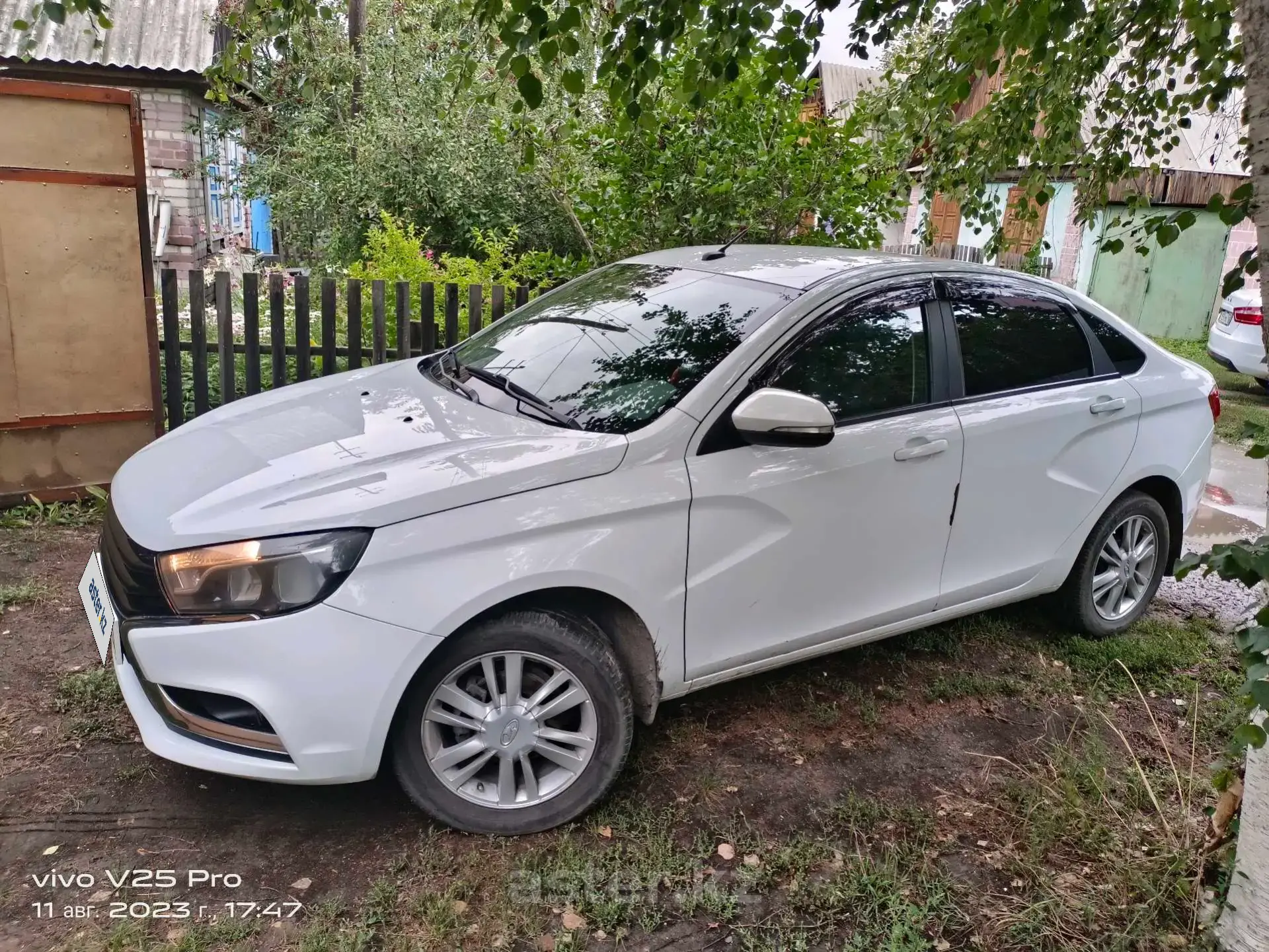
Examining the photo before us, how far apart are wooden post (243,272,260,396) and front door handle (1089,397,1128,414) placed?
4615 mm

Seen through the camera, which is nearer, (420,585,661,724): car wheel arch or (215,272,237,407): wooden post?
(420,585,661,724): car wheel arch

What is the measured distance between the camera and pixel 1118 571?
416cm

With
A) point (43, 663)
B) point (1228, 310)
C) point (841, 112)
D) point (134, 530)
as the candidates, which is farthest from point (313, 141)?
point (1228, 310)

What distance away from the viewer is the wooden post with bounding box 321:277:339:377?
5719 mm

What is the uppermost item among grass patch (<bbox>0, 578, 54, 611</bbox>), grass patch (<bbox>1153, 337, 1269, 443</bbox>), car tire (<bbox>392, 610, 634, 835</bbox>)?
car tire (<bbox>392, 610, 634, 835</bbox>)

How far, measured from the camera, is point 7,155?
452 centimetres

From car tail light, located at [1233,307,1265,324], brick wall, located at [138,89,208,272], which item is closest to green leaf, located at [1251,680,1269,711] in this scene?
car tail light, located at [1233,307,1265,324]

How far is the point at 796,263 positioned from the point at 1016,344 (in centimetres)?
96

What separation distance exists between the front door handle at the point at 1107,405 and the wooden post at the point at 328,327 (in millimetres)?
4256

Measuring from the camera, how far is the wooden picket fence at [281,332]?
556cm

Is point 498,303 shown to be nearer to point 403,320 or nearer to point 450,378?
point 403,320

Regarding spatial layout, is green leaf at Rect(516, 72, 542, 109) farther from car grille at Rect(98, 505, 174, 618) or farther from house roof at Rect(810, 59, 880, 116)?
house roof at Rect(810, 59, 880, 116)

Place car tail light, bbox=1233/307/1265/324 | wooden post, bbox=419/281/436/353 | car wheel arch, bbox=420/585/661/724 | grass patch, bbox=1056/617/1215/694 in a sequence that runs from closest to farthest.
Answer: car wheel arch, bbox=420/585/661/724, grass patch, bbox=1056/617/1215/694, wooden post, bbox=419/281/436/353, car tail light, bbox=1233/307/1265/324

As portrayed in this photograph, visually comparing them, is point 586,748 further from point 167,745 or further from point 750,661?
point 167,745
